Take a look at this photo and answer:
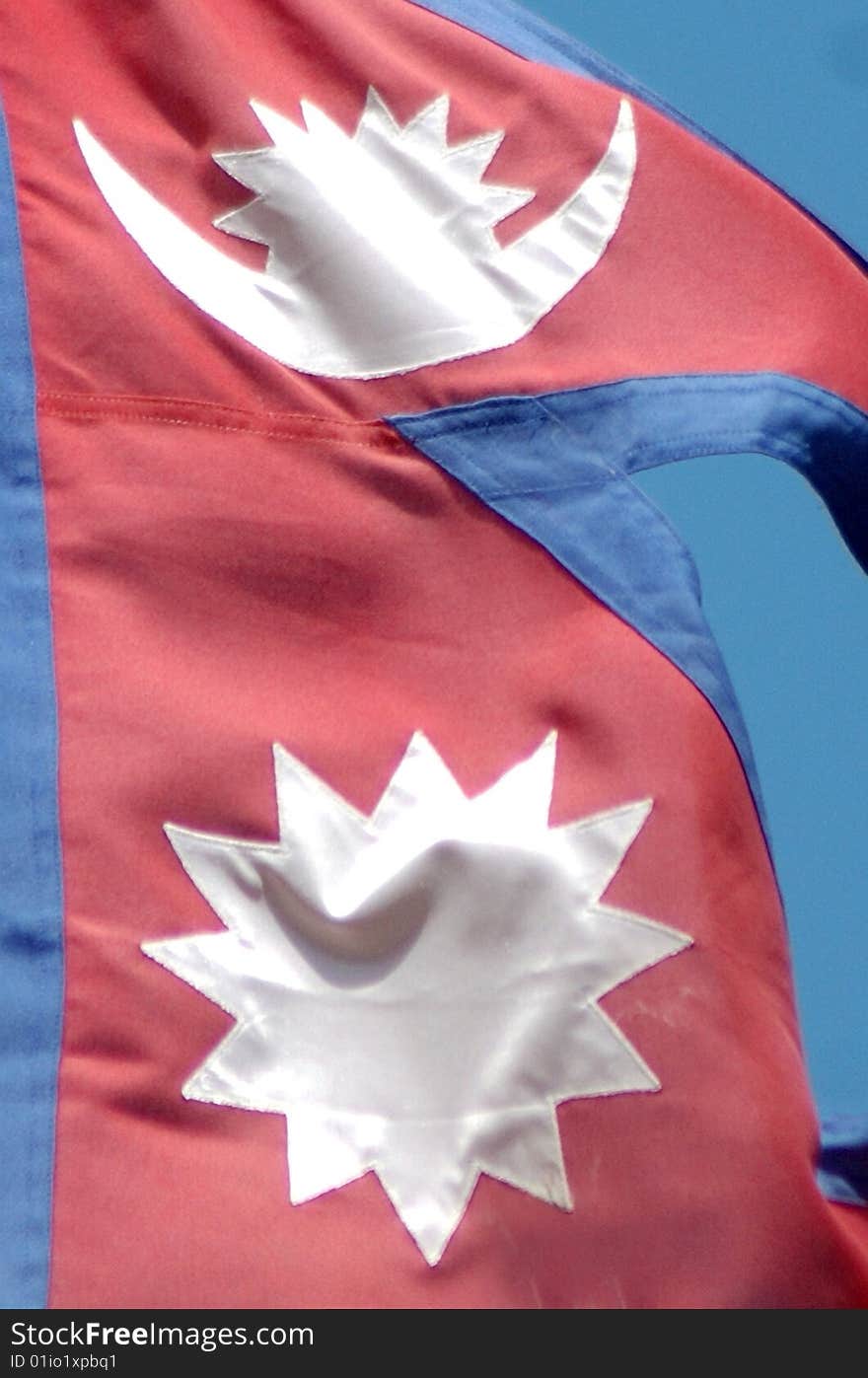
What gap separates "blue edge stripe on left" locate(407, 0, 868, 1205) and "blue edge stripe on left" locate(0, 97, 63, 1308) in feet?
1.18

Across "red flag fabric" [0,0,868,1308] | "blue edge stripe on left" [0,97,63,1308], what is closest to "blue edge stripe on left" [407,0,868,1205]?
"red flag fabric" [0,0,868,1308]

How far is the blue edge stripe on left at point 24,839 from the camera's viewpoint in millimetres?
A: 1827

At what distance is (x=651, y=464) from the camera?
224 centimetres

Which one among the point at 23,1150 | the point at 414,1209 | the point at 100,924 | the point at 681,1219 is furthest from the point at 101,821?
the point at 681,1219

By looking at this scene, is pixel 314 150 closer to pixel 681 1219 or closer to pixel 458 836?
pixel 458 836

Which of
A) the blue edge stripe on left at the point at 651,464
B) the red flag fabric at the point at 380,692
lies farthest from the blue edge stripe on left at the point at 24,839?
the blue edge stripe on left at the point at 651,464

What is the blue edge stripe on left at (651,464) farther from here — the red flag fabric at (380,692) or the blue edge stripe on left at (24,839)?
the blue edge stripe on left at (24,839)

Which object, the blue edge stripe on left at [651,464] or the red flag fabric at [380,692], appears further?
the blue edge stripe on left at [651,464]

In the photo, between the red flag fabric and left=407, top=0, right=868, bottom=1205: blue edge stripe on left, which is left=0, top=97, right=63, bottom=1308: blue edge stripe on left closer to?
the red flag fabric

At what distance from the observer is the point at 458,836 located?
6.77 ft

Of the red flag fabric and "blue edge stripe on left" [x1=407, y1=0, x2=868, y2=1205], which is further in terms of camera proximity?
"blue edge stripe on left" [x1=407, y1=0, x2=868, y2=1205]

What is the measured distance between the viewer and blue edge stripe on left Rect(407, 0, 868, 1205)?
216cm

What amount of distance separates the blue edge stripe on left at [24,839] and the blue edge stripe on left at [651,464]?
0.36 metres

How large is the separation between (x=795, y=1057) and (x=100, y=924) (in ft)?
2.09
